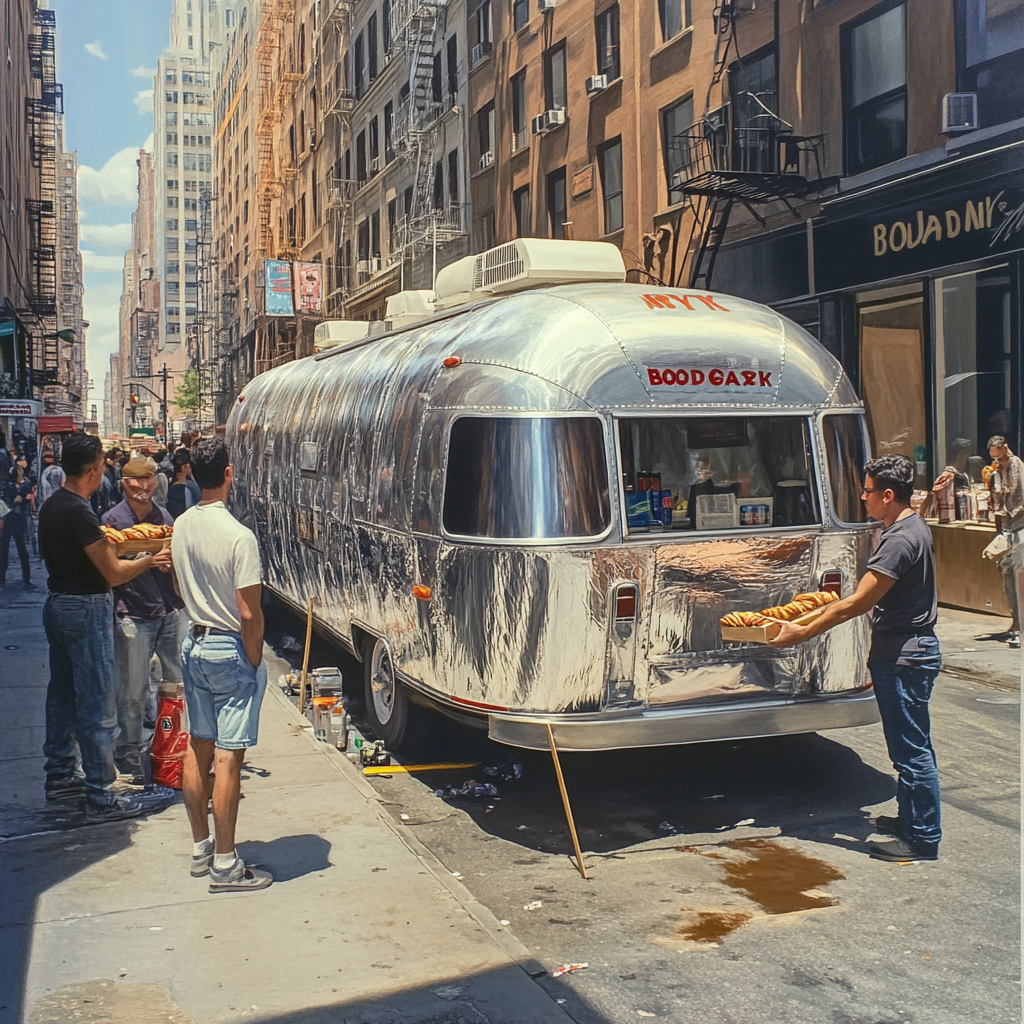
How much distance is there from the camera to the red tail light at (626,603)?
639 centimetres

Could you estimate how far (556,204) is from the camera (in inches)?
1053

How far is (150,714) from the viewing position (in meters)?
8.91

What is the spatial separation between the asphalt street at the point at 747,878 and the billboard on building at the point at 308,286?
41.0 meters

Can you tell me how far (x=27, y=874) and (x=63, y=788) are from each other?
4.01ft

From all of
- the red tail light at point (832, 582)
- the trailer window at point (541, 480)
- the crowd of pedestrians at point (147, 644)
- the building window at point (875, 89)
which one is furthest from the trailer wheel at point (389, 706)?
the building window at point (875, 89)

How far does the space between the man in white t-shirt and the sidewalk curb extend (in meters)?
0.82

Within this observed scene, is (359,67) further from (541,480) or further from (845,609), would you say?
(845,609)

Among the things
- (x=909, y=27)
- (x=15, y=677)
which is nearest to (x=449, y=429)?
(x=15, y=677)

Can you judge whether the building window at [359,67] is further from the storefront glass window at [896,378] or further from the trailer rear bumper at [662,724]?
the trailer rear bumper at [662,724]

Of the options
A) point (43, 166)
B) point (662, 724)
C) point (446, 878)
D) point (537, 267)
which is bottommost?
point (446, 878)

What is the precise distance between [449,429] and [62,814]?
307cm

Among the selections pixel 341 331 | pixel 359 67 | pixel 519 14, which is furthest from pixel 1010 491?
pixel 359 67

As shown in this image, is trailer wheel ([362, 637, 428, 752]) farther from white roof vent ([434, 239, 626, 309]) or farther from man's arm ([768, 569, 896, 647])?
man's arm ([768, 569, 896, 647])

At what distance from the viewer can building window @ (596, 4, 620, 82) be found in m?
23.8
